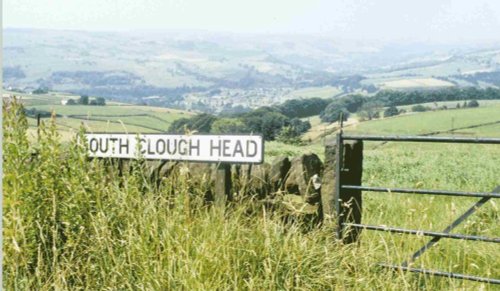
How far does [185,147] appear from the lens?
6.73 metres

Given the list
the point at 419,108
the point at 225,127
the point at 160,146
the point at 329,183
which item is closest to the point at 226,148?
the point at 160,146

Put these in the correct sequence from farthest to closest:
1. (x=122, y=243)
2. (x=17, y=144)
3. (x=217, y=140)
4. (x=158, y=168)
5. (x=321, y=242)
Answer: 1. (x=158, y=168)
2. (x=217, y=140)
3. (x=321, y=242)
4. (x=17, y=144)
5. (x=122, y=243)

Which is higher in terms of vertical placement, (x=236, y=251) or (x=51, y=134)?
(x=51, y=134)

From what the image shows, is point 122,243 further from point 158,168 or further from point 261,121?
point 261,121

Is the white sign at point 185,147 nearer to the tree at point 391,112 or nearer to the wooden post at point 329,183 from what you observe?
the wooden post at point 329,183

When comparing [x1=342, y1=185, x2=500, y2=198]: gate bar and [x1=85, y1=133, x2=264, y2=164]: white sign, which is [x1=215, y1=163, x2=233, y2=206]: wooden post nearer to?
[x1=85, y1=133, x2=264, y2=164]: white sign

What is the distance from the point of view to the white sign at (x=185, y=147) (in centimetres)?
645

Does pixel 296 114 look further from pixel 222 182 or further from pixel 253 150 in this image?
pixel 253 150

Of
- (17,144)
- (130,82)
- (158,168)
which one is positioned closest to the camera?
(17,144)

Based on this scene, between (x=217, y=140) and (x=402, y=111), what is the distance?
68411 millimetres

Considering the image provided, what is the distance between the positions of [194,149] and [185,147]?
0.09m

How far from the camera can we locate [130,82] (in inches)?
7421

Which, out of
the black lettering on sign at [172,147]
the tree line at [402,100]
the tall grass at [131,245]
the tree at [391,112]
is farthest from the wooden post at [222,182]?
the tree line at [402,100]

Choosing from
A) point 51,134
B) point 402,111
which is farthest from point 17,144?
point 402,111
